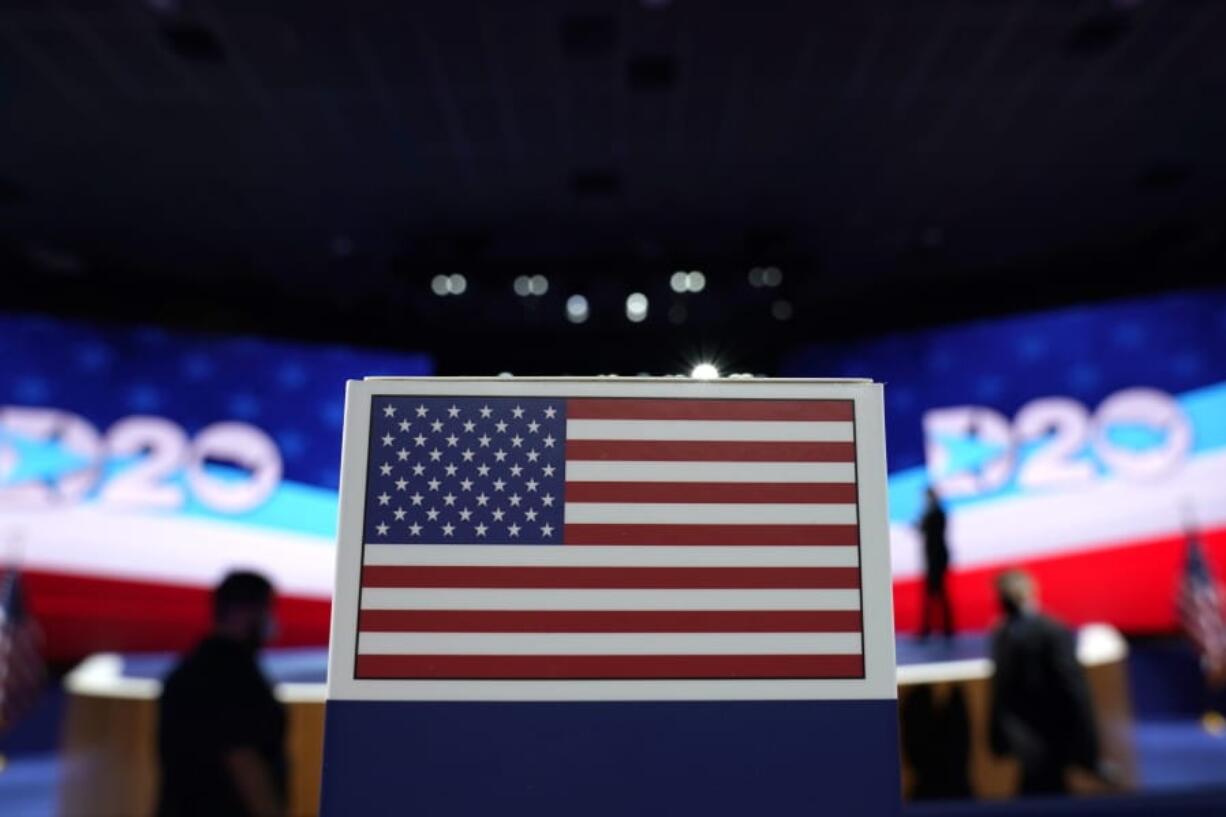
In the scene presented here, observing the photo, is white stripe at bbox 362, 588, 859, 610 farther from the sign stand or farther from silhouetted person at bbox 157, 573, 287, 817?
silhouetted person at bbox 157, 573, 287, 817

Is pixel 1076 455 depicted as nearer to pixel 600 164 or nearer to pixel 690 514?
pixel 600 164

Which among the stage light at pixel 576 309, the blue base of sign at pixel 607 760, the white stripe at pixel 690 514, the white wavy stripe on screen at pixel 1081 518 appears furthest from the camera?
the stage light at pixel 576 309

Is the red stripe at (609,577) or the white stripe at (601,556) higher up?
the white stripe at (601,556)

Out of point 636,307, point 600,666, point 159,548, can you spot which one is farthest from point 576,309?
point 600,666

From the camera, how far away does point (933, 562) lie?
28.7 ft

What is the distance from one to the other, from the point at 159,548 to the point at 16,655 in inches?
61.4

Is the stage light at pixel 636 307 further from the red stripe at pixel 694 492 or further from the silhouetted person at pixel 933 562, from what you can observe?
the red stripe at pixel 694 492

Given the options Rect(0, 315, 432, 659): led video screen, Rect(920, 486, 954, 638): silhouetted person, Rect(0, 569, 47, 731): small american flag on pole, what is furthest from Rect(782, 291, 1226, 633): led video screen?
Rect(0, 569, 47, 731): small american flag on pole

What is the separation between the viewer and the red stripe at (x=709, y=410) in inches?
40.8

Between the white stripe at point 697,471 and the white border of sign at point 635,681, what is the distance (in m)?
0.06

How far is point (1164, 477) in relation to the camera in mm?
8672

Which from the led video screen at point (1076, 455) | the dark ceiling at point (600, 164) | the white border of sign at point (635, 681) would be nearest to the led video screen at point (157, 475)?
the dark ceiling at point (600, 164)

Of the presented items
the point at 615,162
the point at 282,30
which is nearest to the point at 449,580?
the point at 282,30

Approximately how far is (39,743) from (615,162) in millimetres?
7103
